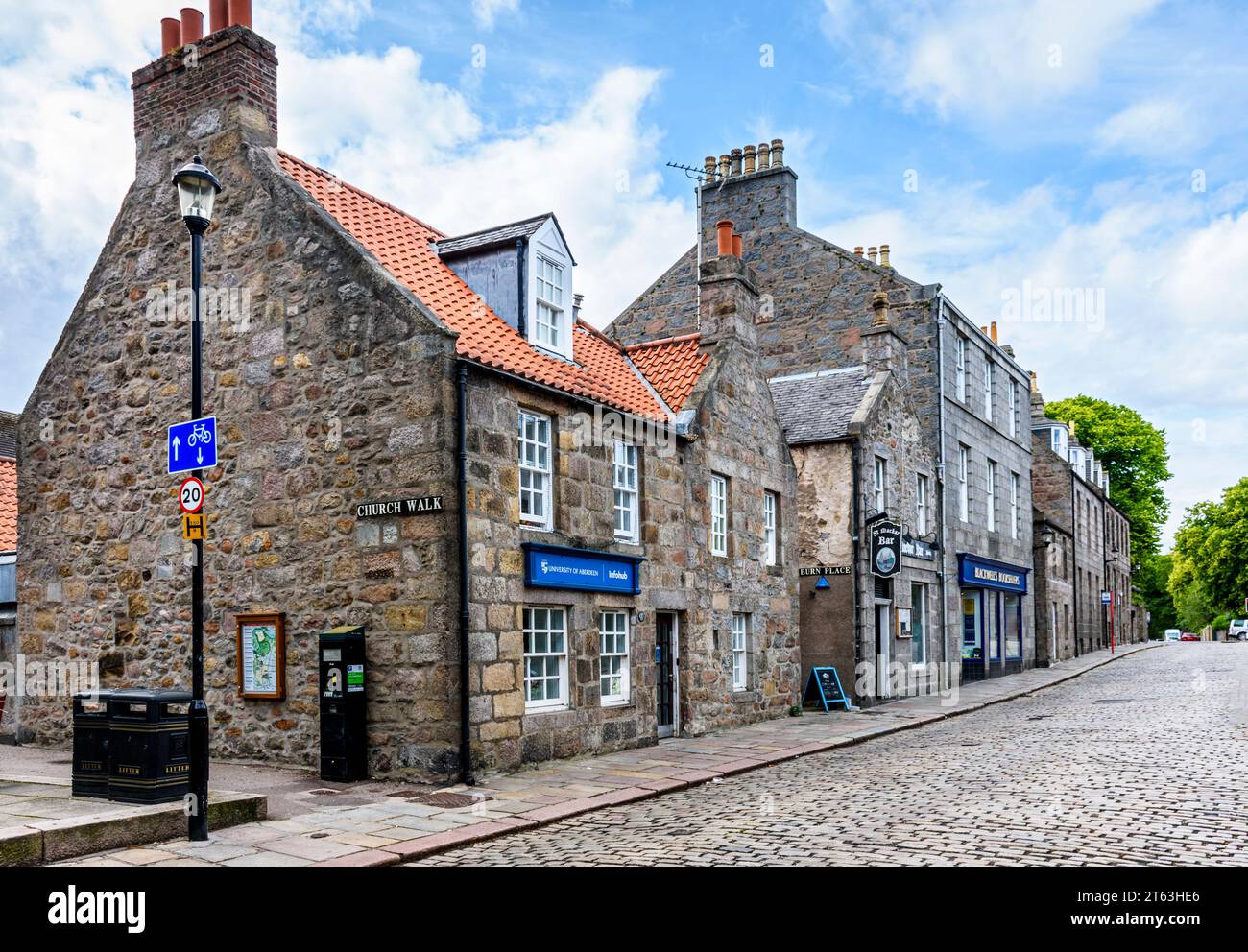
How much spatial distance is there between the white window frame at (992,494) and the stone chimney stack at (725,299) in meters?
16.4

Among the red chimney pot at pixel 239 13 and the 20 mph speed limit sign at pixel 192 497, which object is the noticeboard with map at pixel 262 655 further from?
the red chimney pot at pixel 239 13

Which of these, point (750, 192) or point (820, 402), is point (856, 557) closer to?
point (820, 402)

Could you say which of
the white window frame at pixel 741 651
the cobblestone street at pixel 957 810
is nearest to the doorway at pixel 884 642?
the white window frame at pixel 741 651

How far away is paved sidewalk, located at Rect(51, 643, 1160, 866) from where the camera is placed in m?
9.19

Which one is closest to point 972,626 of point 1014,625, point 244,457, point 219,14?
point 1014,625

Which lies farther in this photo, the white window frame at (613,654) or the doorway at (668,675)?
the doorway at (668,675)

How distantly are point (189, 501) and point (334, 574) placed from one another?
12.9 feet

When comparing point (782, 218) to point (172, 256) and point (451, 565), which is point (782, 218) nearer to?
point (172, 256)

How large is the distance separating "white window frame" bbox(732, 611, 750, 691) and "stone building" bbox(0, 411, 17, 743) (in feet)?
38.3

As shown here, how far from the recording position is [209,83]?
15.9 m

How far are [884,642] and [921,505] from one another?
14.2 ft

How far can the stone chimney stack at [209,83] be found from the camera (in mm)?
15625

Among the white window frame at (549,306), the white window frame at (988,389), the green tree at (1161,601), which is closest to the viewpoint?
the white window frame at (549,306)

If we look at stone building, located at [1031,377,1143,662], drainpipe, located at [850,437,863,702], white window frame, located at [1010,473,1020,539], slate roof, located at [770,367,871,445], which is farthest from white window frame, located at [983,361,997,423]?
drainpipe, located at [850,437,863,702]
